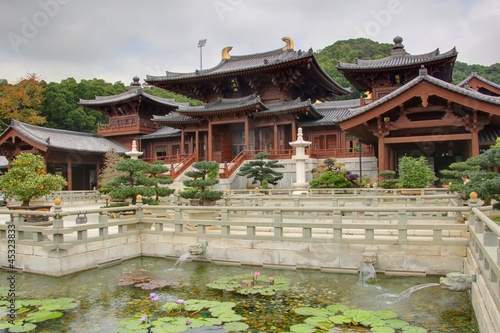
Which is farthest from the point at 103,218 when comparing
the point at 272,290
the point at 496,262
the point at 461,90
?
the point at 461,90

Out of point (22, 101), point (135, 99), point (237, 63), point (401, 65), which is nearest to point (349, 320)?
point (401, 65)

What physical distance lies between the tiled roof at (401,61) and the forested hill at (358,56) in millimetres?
34604

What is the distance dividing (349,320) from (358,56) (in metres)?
67.2

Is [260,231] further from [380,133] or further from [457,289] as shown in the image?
[380,133]

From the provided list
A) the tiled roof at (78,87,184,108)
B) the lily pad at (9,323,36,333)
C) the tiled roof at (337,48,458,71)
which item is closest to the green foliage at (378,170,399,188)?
the tiled roof at (337,48,458,71)

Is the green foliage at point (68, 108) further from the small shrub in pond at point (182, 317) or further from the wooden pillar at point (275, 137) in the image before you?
the small shrub in pond at point (182, 317)

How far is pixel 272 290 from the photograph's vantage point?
30.5 ft

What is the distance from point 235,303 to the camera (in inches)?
335

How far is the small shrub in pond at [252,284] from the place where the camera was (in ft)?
30.2

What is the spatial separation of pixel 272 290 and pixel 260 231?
14.5 feet

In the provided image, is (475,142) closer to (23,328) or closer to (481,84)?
(481,84)

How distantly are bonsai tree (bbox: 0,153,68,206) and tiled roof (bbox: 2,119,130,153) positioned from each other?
20.6 metres

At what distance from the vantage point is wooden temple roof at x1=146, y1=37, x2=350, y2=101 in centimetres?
3178

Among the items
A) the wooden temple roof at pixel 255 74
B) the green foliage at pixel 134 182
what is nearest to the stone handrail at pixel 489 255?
the green foliage at pixel 134 182
